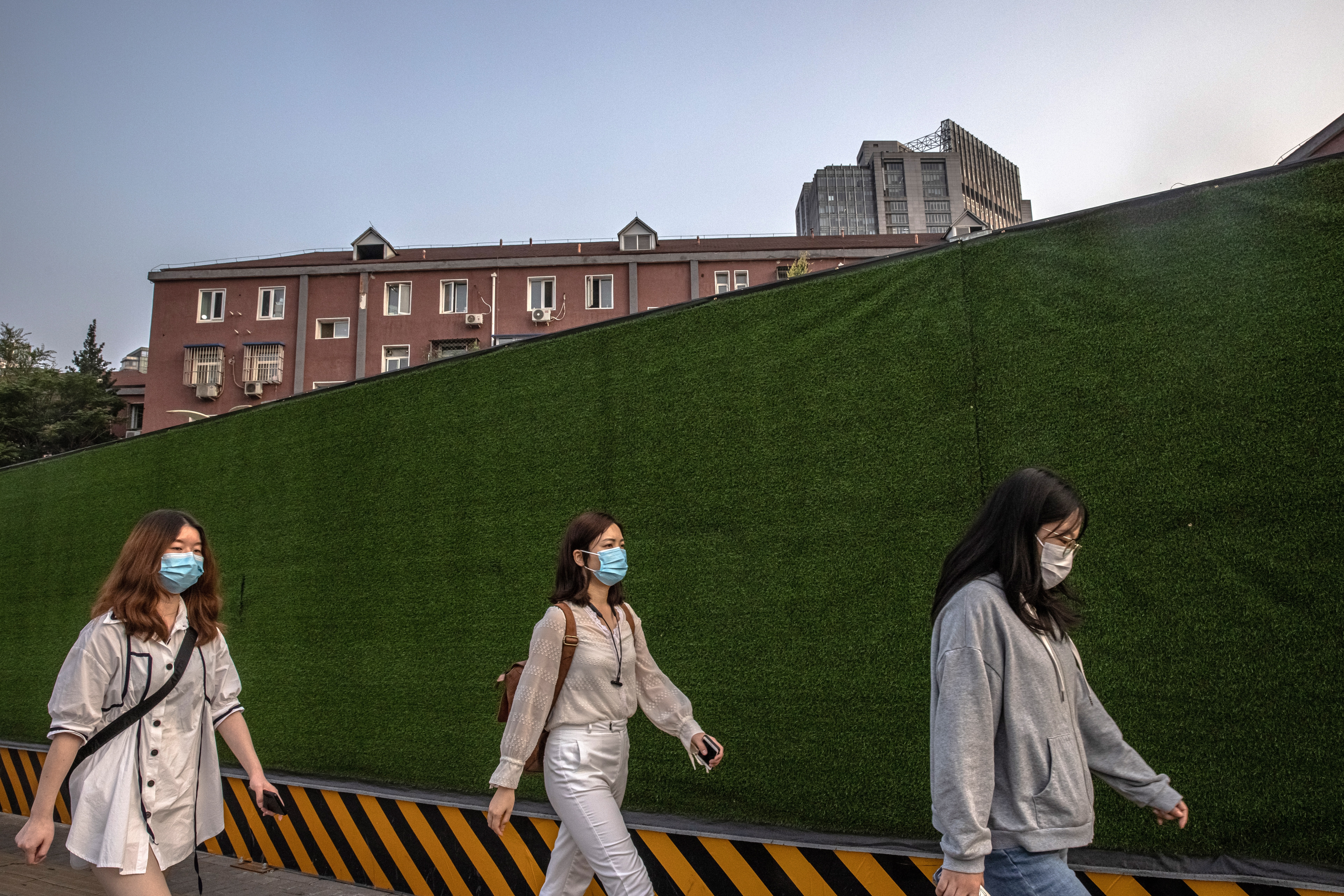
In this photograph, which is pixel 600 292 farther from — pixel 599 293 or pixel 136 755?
pixel 136 755

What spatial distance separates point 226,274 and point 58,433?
34.2ft

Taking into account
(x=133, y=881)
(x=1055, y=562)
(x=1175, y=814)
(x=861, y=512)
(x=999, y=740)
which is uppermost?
(x=861, y=512)

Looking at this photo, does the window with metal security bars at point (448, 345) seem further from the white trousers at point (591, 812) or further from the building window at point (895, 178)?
the building window at point (895, 178)

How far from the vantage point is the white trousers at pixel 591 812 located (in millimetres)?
2887

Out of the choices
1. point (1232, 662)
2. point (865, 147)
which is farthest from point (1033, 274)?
point (865, 147)

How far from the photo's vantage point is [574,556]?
3266 millimetres

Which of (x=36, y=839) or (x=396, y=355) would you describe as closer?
(x=36, y=839)

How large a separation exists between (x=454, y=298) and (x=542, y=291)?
2.78 metres

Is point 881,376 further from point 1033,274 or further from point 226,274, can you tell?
point 226,274

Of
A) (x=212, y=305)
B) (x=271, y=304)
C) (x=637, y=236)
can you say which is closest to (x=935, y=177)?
(x=637, y=236)

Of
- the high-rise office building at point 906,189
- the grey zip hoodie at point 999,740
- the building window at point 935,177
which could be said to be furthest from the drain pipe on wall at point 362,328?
the building window at point 935,177

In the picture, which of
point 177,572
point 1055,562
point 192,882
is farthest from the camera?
point 192,882

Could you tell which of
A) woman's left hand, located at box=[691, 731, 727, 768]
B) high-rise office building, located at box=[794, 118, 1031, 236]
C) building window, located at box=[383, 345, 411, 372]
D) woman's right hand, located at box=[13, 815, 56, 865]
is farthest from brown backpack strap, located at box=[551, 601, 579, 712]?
high-rise office building, located at box=[794, 118, 1031, 236]

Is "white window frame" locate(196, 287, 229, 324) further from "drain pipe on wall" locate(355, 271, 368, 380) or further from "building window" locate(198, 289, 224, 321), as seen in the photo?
"drain pipe on wall" locate(355, 271, 368, 380)
